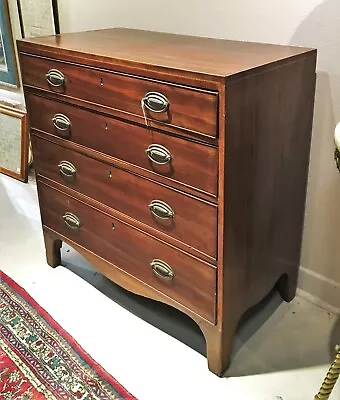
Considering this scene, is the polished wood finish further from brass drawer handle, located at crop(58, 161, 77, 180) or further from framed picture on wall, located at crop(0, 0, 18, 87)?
framed picture on wall, located at crop(0, 0, 18, 87)

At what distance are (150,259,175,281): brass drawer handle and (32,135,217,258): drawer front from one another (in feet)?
0.37

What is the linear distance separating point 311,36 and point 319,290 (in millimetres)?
835

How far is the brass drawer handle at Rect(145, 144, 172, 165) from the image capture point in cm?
129

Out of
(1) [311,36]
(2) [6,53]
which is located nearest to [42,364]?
(1) [311,36]

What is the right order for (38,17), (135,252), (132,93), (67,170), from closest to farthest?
1. (132,93)
2. (135,252)
3. (67,170)
4. (38,17)

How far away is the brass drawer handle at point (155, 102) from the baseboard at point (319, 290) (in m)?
0.84

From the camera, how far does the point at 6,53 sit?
2.59 metres

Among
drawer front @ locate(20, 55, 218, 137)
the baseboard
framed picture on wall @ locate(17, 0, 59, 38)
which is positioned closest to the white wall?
the baseboard

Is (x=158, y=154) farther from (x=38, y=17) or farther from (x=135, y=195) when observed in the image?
(x=38, y=17)

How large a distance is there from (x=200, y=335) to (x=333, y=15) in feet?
3.39

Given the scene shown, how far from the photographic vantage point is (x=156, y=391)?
4.64ft

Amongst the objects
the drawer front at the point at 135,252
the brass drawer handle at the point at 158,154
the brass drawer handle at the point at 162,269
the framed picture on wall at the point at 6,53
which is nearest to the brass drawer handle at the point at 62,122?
the drawer front at the point at 135,252

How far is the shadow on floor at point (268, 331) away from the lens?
1.51m

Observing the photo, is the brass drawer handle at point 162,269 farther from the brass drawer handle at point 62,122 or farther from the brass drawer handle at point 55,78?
the brass drawer handle at point 55,78
